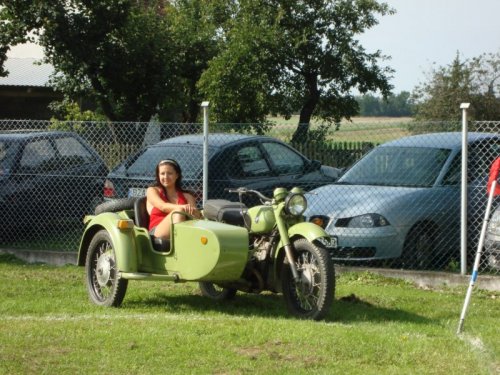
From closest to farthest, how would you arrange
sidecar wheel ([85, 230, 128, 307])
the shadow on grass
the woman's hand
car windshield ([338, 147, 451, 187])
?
1. the shadow on grass
2. the woman's hand
3. sidecar wheel ([85, 230, 128, 307])
4. car windshield ([338, 147, 451, 187])

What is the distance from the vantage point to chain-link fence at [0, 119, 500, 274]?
12234 mm

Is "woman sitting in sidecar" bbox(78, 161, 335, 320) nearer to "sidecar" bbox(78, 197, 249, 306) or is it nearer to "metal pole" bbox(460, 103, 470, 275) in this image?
"sidecar" bbox(78, 197, 249, 306)

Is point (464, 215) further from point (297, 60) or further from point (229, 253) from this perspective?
point (297, 60)

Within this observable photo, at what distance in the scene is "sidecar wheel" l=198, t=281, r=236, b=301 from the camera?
10633 mm

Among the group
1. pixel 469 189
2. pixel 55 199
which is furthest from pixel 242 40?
pixel 469 189

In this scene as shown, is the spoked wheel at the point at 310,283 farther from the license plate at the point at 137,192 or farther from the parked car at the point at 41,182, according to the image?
the parked car at the point at 41,182

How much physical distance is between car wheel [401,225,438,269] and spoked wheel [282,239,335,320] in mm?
2933

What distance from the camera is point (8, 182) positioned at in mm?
14586

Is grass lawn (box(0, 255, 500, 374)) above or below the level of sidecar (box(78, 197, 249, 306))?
below

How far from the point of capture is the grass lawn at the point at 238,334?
24.5 ft

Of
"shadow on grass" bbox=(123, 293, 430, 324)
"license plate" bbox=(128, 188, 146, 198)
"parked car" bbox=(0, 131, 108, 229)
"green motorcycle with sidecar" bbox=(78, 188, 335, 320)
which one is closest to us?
"green motorcycle with sidecar" bbox=(78, 188, 335, 320)

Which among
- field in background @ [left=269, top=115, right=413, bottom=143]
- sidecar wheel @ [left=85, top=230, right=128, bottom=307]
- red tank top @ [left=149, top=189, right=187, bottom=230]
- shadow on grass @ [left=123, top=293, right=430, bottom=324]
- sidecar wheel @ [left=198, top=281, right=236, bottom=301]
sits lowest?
shadow on grass @ [left=123, top=293, right=430, bottom=324]

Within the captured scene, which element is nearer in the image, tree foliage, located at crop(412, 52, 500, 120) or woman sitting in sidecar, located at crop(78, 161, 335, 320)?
woman sitting in sidecar, located at crop(78, 161, 335, 320)

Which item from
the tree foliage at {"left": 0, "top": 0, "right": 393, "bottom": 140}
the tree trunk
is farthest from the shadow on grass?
the tree trunk
